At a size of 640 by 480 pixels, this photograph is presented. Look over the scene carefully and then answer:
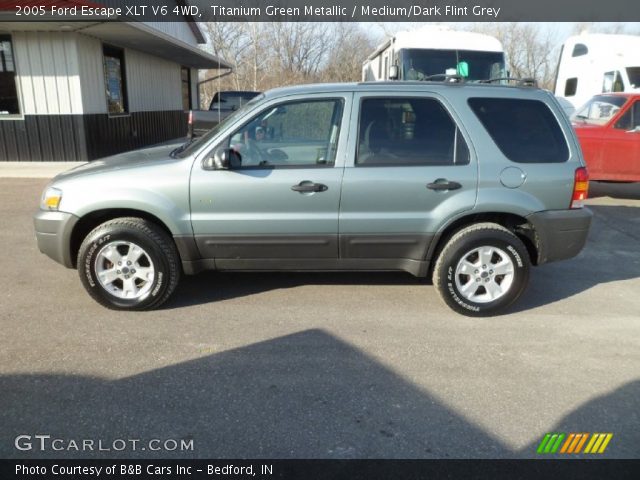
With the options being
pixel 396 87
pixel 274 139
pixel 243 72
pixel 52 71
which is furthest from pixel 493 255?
pixel 243 72

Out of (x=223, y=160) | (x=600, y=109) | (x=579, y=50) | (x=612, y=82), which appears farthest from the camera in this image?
(x=579, y=50)

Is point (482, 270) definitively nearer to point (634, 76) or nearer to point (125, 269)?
point (125, 269)

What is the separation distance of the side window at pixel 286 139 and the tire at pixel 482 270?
4.26 ft

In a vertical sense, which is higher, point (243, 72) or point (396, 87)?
point (243, 72)

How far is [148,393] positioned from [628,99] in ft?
31.9

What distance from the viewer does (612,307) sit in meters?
4.62

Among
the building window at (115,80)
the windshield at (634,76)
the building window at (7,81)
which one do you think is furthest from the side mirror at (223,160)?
the windshield at (634,76)

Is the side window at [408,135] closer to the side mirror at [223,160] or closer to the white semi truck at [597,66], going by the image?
the side mirror at [223,160]

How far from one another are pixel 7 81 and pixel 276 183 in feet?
36.5

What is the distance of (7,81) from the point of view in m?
12.1

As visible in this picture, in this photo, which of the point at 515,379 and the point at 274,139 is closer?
the point at 515,379

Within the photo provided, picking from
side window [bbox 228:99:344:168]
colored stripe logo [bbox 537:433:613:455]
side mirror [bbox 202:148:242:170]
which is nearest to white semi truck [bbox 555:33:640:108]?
side window [bbox 228:99:344:168]

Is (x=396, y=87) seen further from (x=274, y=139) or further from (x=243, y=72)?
(x=243, y=72)

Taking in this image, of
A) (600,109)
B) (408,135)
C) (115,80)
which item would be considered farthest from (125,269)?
(115,80)
